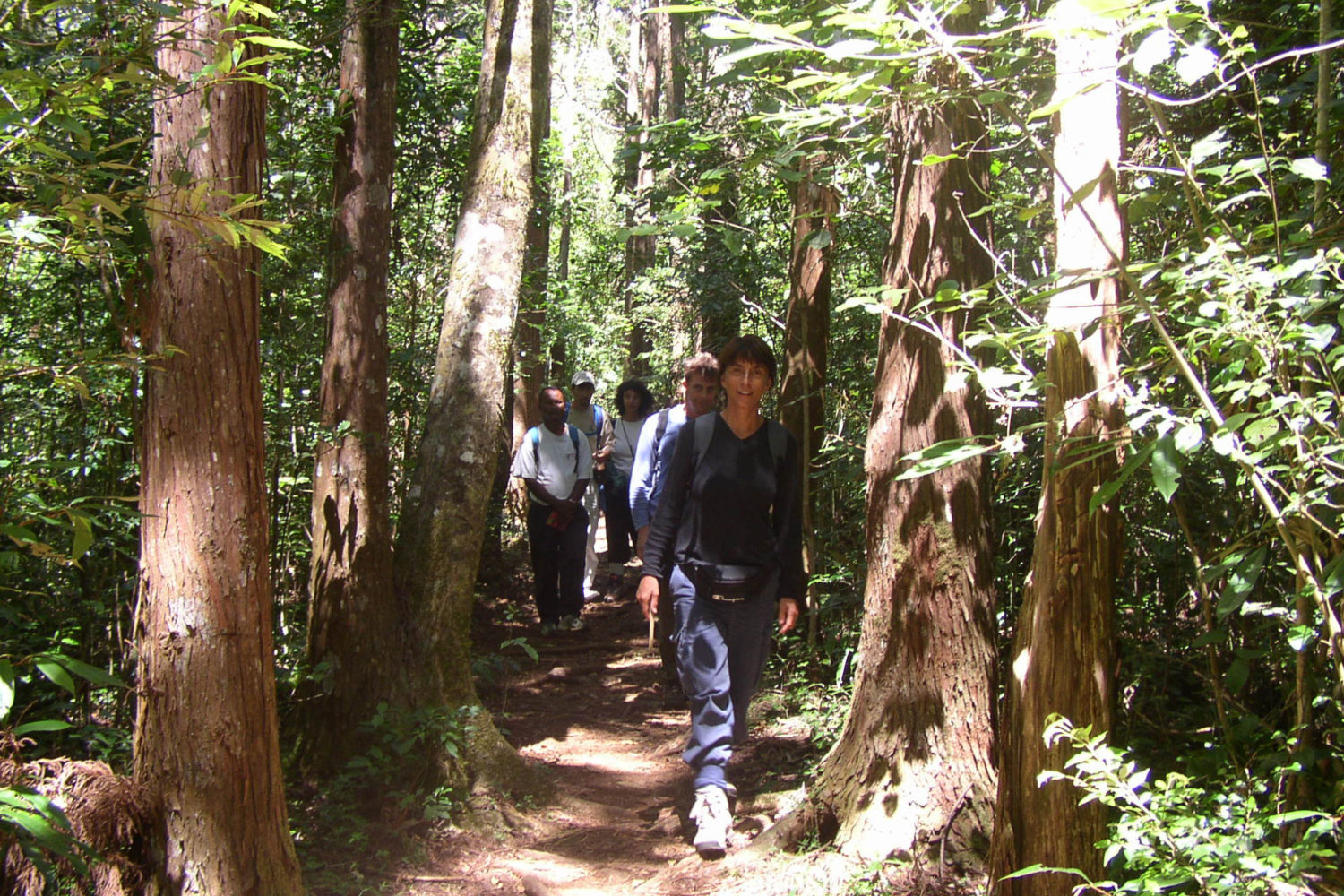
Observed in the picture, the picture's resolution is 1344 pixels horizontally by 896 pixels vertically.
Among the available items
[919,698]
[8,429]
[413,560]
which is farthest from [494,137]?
[919,698]

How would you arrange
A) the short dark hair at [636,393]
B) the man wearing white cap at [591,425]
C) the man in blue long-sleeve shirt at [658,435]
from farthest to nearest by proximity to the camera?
the man wearing white cap at [591,425] < the short dark hair at [636,393] < the man in blue long-sleeve shirt at [658,435]

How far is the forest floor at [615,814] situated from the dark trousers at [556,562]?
31.8 inches

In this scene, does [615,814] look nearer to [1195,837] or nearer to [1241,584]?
[1195,837]

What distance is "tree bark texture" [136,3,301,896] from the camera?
332 centimetres

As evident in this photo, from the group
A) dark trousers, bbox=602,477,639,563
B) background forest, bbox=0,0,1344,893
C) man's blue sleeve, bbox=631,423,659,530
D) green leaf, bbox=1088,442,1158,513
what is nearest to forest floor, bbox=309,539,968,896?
background forest, bbox=0,0,1344,893

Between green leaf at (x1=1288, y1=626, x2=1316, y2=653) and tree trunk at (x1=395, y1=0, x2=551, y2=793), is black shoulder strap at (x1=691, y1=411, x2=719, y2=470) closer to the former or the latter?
tree trunk at (x1=395, y1=0, x2=551, y2=793)

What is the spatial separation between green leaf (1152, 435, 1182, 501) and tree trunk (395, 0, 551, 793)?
13.4ft

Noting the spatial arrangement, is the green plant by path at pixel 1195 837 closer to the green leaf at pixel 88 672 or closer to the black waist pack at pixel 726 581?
the black waist pack at pixel 726 581

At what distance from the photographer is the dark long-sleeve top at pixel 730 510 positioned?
4809 millimetres

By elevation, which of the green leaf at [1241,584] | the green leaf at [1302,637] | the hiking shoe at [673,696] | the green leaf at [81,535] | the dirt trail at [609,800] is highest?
the green leaf at [81,535]

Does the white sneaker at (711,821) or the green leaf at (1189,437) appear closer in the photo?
the green leaf at (1189,437)

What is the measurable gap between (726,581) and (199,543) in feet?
7.72

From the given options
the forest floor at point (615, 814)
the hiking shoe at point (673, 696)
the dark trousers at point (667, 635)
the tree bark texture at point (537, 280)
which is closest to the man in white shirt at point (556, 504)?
the tree bark texture at point (537, 280)

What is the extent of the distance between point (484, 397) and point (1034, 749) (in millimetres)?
3728
